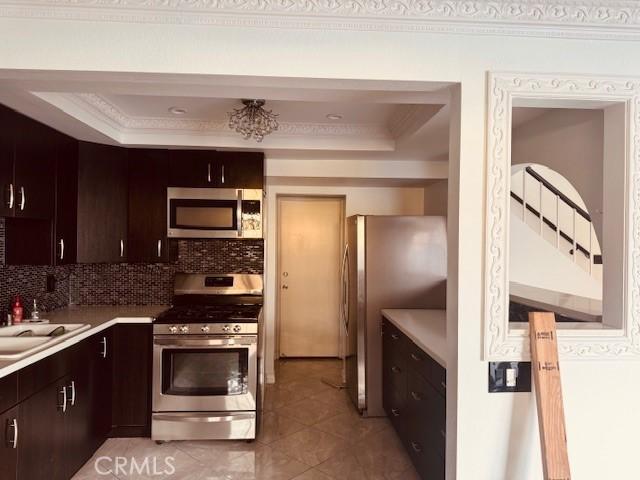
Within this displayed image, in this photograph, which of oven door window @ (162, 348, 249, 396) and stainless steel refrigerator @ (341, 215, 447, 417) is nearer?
oven door window @ (162, 348, 249, 396)

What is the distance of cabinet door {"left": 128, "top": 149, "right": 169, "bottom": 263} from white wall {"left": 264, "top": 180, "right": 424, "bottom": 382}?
1.09m

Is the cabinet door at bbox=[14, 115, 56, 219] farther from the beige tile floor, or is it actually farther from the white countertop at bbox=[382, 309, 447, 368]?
the white countertop at bbox=[382, 309, 447, 368]

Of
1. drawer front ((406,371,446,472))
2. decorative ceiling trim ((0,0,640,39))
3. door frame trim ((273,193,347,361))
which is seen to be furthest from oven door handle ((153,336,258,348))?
decorative ceiling trim ((0,0,640,39))

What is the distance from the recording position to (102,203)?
2.97 m

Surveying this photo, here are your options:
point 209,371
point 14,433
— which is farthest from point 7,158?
point 209,371

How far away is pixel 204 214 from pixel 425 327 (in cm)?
191

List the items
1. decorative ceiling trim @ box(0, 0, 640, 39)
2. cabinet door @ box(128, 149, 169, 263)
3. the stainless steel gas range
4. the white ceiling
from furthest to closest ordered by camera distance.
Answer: cabinet door @ box(128, 149, 169, 263)
the stainless steel gas range
the white ceiling
decorative ceiling trim @ box(0, 0, 640, 39)

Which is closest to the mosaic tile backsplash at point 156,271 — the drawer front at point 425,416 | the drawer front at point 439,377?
the drawer front at point 425,416

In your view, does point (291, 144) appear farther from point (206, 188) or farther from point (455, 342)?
point (455, 342)

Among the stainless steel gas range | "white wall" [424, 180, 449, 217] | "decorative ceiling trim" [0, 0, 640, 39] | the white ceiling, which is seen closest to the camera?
"decorative ceiling trim" [0, 0, 640, 39]

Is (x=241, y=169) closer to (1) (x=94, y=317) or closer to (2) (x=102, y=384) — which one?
(1) (x=94, y=317)

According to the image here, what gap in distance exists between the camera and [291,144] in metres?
3.03

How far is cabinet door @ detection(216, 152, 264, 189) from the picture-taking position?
10.4 feet

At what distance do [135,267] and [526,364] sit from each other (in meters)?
3.09
